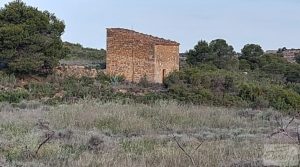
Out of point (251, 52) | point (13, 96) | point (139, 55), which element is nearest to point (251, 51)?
point (251, 52)

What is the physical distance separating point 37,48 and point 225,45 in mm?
20772

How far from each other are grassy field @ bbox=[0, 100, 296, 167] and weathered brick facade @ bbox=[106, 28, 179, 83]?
13.7 m

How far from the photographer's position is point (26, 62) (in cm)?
2792

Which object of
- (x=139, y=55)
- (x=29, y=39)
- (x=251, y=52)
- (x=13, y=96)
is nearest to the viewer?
(x=13, y=96)

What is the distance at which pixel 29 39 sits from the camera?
28516mm

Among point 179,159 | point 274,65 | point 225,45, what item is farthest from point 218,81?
point 179,159

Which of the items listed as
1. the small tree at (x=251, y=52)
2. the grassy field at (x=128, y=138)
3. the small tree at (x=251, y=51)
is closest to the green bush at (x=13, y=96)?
the grassy field at (x=128, y=138)

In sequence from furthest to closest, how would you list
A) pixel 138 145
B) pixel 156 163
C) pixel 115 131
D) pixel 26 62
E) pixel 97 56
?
pixel 97 56
pixel 26 62
pixel 115 131
pixel 138 145
pixel 156 163

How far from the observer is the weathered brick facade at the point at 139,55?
31016 millimetres

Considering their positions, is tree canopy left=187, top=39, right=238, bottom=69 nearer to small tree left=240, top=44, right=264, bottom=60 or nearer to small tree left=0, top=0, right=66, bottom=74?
small tree left=240, top=44, right=264, bottom=60

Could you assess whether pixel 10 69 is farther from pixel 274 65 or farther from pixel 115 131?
pixel 274 65

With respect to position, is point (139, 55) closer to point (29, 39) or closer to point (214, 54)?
point (29, 39)

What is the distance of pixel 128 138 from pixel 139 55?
68.4 ft

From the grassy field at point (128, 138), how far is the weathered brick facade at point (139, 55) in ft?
45.1
